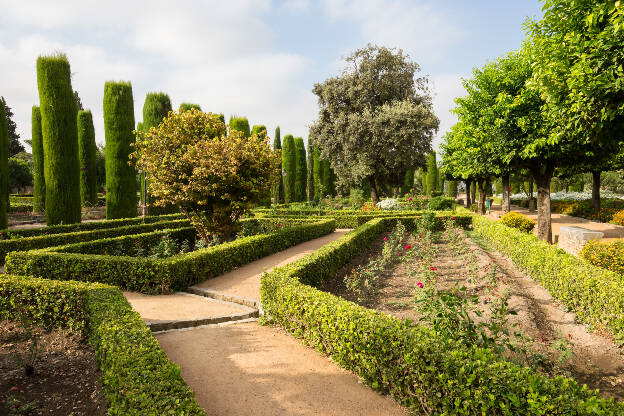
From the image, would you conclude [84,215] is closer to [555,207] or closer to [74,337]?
[74,337]

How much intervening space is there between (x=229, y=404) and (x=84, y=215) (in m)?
24.0

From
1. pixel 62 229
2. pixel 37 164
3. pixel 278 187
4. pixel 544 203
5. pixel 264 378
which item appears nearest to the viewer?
pixel 264 378

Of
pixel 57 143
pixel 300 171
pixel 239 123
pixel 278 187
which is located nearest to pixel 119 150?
pixel 57 143

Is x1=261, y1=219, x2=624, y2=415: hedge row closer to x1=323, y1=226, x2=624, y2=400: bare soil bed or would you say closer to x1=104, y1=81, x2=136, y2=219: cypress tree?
x1=323, y1=226, x2=624, y2=400: bare soil bed

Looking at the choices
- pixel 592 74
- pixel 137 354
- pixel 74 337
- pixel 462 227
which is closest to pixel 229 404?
pixel 137 354

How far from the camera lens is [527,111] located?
1028 centimetres

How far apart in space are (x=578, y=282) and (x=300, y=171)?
98.3 feet

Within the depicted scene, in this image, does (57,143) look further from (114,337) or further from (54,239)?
(114,337)

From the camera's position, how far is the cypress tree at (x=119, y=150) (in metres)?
17.2

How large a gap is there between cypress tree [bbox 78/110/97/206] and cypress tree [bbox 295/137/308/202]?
17577mm

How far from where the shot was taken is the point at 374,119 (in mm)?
23562

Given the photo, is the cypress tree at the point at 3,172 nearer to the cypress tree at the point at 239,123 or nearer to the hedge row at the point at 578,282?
the cypress tree at the point at 239,123

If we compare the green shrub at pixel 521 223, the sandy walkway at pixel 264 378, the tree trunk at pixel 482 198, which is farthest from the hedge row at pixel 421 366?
the tree trunk at pixel 482 198

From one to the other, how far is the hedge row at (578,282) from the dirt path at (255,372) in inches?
158
